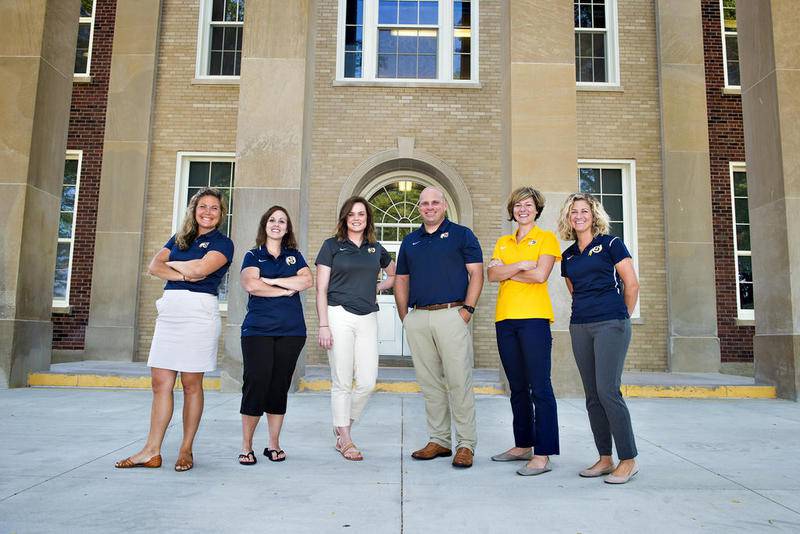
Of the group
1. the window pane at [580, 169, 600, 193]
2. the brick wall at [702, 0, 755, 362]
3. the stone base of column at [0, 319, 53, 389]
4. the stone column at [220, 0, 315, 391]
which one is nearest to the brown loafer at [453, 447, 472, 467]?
the stone column at [220, 0, 315, 391]

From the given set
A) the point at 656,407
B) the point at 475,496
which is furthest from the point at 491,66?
the point at 475,496

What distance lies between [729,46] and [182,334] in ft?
40.2

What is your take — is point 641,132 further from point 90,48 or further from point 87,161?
point 90,48

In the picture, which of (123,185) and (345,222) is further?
(123,185)

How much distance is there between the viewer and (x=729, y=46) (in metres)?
11.6

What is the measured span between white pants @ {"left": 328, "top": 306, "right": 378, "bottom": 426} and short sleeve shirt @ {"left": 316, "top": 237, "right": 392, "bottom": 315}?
0.07 metres

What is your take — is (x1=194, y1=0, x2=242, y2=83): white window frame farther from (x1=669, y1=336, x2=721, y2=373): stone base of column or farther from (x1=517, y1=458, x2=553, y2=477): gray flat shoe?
(x1=517, y1=458, x2=553, y2=477): gray flat shoe

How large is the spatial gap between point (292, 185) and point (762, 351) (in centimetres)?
648

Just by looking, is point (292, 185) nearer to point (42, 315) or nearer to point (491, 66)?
point (42, 315)

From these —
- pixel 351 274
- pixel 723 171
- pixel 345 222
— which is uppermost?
pixel 723 171

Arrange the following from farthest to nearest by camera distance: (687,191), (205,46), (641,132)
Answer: (205,46) → (641,132) → (687,191)

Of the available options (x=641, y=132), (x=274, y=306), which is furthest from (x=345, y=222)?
(x=641, y=132)

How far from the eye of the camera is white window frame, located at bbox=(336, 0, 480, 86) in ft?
37.8

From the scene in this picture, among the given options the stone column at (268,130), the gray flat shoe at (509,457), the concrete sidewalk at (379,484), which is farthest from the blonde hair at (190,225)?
the stone column at (268,130)
